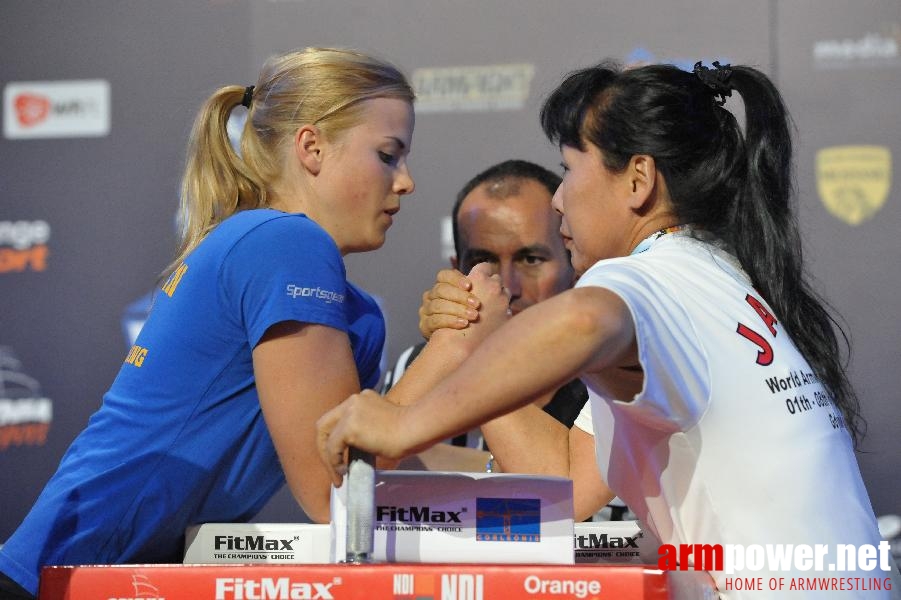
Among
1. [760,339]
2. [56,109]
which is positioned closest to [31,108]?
[56,109]

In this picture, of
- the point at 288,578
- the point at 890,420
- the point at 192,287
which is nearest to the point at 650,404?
the point at 288,578

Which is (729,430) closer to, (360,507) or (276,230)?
(360,507)

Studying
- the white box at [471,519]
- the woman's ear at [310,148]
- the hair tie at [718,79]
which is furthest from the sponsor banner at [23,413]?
the hair tie at [718,79]

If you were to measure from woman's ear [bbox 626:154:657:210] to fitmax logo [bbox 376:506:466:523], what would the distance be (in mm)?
567

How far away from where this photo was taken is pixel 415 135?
3439mm

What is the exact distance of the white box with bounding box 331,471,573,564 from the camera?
4.14 feet

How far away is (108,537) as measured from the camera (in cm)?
153

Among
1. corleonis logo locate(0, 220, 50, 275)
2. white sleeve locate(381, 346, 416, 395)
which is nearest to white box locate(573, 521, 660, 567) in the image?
white sleeve locate(381, 346, 416, 395)

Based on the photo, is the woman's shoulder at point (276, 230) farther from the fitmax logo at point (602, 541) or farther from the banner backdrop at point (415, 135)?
the banner backdrop at point (415, 135)

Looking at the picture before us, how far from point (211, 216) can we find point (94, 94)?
1950 mm

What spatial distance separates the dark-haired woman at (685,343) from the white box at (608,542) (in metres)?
0.19

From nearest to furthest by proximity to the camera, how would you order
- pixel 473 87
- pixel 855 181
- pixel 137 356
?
1. pixel 137 356
2. pixel 855 181
3. pixel 473 87

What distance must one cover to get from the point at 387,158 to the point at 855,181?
184 centimetres

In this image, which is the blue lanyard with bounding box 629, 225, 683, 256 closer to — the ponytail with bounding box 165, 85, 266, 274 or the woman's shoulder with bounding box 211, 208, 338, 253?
the woman's shoulder with bounding box 211, 208, 338, 253
